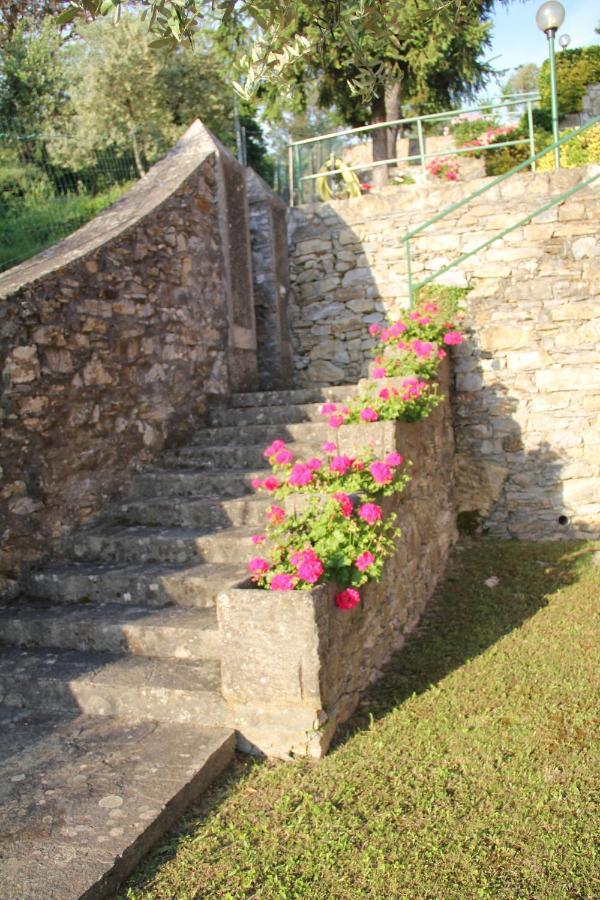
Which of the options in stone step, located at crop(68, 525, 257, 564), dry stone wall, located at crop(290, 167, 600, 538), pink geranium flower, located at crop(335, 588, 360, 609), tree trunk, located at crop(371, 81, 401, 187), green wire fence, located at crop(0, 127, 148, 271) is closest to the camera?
pink geranium flower, located at crop(335, 588, 360, 609)

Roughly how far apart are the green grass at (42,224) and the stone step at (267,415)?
460cm

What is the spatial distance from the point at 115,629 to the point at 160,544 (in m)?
0.75

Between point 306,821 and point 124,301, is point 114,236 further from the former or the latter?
point 306,821

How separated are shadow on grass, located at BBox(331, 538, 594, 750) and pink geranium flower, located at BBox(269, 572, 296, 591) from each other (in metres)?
0.72

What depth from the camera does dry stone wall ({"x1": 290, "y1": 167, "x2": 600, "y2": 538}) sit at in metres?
6.21

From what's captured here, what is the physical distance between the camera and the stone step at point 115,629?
3387 mm

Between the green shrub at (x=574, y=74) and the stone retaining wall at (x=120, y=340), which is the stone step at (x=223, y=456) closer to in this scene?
the stone retaining wall at (x=120, y=340)

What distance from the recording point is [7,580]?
4102mm

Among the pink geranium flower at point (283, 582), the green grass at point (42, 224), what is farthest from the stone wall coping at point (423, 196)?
the pink geranium flower at point (283, 582)

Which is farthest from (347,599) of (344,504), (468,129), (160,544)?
(468,129)

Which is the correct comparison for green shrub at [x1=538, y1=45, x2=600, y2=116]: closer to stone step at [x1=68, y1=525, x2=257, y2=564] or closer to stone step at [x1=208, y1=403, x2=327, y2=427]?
stone step at [x1=208, y1=403, x2=327, y2=427]

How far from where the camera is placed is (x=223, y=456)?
5168mm

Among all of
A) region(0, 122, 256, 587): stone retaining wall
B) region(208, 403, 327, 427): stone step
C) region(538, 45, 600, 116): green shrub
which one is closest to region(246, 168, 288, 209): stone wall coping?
region(0, 122, 256, 587): stone retaining wall

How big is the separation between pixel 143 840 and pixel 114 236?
12.4ft
